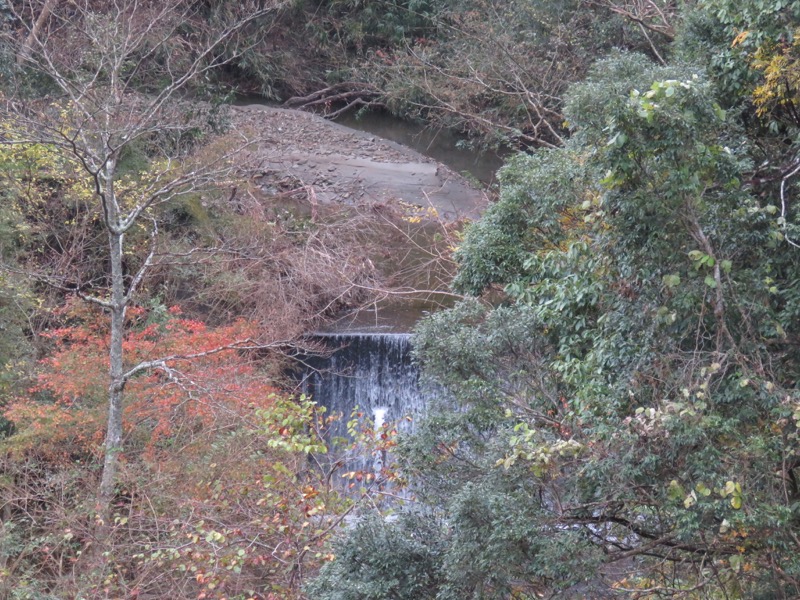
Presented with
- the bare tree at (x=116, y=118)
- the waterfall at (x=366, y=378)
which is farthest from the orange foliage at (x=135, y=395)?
the waterfall at (x=366, y=378)

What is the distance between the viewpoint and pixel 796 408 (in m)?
4.96

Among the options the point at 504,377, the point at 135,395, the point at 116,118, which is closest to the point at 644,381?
the point at 504,377

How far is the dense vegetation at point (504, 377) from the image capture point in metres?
5.45

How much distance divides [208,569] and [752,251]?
580 centimetres

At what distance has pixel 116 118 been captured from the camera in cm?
1300

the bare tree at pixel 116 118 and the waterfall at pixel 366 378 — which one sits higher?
the bare tree at pixel 116 118

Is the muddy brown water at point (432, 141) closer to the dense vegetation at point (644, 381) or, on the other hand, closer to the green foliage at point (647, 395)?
the dense vegetation at point (644, 381)

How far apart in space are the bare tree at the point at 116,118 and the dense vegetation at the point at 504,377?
10 cm

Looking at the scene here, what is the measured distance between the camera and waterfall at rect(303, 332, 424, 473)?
14.0 m

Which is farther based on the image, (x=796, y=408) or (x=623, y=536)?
(x=623, y=536)

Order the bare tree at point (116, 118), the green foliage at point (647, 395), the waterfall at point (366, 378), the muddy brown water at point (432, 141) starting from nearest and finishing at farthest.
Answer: the green foliage at point (647, 395)
the bare tree at point (116, 118)
the waterfall at point (366, 378)
the muddy brown water at point (432, 141)

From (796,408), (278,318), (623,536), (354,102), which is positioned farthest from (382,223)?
(796,408)

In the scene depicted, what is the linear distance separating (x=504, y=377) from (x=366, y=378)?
7553 millimetres

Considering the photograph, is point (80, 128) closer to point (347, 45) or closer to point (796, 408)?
point (796, 408)
